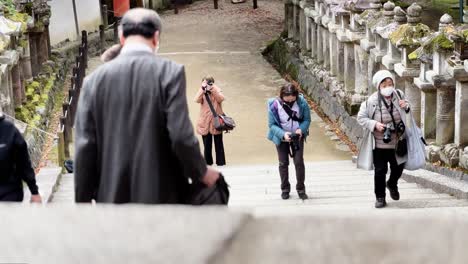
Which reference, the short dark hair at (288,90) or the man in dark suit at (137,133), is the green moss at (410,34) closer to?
the short dark hair at (288,90)

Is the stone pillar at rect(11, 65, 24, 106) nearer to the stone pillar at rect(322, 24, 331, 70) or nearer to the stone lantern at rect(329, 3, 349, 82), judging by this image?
the stone lantern at rect(329, 3, 349, 82)

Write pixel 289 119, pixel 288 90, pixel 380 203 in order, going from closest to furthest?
pixel 380 203, pixel 288 90, pixel 289 119

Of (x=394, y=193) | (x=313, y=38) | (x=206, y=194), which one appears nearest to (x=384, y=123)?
(x=394, y=193)

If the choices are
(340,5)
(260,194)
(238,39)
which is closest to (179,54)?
(238,39)

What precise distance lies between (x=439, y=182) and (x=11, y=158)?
562cm

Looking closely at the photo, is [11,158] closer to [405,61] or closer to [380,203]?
[380,203]

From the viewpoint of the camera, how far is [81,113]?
4672 mm

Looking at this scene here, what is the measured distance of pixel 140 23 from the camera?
15.6ft

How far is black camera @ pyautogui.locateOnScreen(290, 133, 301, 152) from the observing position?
10.4 metres

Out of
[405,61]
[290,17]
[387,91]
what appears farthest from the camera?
[290,17]

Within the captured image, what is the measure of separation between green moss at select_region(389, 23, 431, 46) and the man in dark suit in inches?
329

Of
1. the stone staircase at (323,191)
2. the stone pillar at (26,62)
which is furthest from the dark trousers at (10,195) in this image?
the stone pillar at (26,62)

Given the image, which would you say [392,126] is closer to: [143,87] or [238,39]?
[143,87]

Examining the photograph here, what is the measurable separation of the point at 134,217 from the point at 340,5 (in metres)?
15.3
